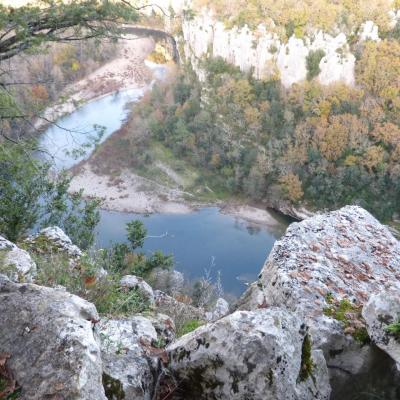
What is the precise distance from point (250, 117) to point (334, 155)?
27.0ft

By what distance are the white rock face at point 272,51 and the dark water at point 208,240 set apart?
14.2 metres

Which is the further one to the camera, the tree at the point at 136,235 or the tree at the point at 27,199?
the tree at the point at 136,235

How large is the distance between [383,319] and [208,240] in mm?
24785

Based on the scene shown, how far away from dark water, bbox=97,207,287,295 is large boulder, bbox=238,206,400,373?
18388 millimetres

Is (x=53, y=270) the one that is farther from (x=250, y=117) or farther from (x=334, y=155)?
(x=250, y=117)

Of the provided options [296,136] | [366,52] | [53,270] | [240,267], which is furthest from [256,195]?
[53,270]

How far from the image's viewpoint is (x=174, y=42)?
55.7 meters

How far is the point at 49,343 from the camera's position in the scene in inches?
Result: 111

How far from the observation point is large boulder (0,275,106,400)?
263 cm

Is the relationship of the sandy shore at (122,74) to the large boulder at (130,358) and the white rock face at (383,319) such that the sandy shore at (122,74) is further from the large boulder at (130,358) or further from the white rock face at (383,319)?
the white rock face at (383,319)

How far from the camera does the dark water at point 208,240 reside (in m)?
25.8

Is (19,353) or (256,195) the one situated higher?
(19,353)

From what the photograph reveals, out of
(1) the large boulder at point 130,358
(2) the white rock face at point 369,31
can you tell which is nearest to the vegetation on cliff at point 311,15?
(2) the white rock face at point 369,31

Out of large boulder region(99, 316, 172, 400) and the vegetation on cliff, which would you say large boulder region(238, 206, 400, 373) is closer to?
large boulder region(99, 316, 172, 400)
